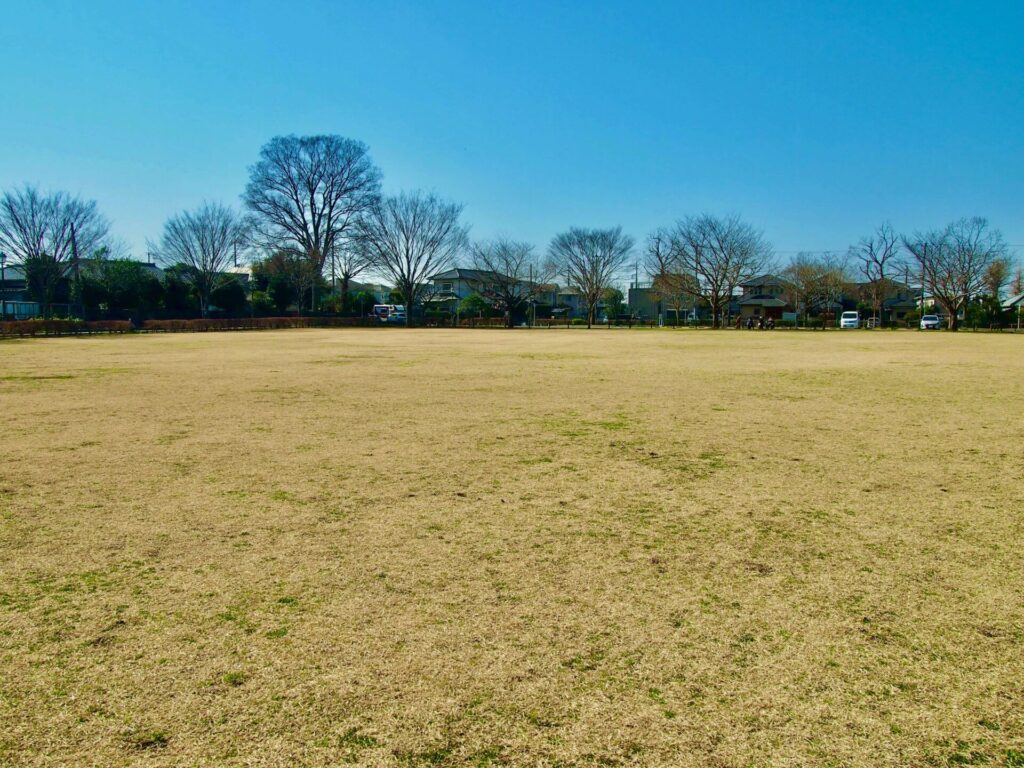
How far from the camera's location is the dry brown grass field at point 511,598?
79.1 inches

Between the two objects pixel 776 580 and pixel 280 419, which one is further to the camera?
pixel 280 419

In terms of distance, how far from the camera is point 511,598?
9.71 ft

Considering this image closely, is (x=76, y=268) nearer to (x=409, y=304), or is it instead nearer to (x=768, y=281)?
(x=409, y=304)

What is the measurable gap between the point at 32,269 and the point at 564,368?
4499 centimetres

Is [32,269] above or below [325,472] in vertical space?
above

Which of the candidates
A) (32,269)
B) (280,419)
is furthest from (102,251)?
(280,419)

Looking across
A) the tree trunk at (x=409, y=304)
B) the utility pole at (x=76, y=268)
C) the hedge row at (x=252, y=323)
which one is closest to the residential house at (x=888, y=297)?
the tree trunk at (x=409, y=304)

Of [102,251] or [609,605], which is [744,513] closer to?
[609,605]

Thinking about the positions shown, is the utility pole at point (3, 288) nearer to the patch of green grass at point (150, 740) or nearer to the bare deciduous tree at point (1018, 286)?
the patch of green grass at point (150, 740)

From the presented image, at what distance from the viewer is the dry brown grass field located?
201 cm

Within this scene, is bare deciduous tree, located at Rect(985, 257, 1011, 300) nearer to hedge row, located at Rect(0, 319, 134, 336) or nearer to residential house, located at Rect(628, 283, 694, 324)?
residential house, located at Rect(628, 283, 694, 324)

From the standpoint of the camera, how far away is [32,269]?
44500 millimetres

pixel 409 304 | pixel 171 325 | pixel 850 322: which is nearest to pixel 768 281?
pixel 850 322

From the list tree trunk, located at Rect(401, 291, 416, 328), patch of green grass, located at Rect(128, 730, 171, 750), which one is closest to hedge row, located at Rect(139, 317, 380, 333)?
tree trunk, located at Rect(401, 291, 416, 328)
